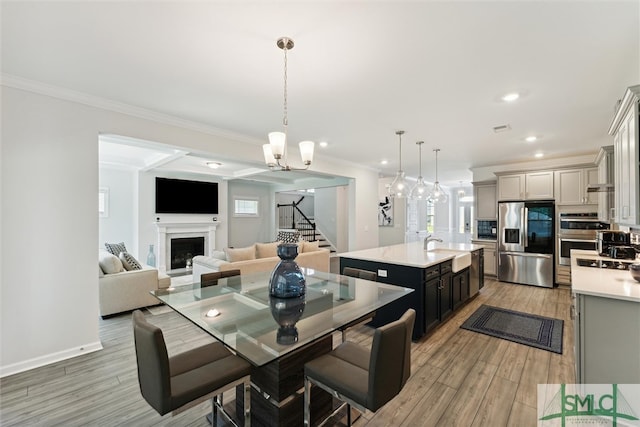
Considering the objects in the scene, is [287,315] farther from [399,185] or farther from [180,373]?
[399,185]

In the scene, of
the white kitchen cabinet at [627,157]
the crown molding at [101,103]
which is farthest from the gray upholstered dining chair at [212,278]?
the white kitchen cabinet at [627,157]

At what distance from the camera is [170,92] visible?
272 centimetres

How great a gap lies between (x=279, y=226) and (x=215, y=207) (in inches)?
124

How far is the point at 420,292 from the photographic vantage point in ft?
10.1

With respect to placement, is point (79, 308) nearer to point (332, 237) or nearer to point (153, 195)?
point (153, 195)

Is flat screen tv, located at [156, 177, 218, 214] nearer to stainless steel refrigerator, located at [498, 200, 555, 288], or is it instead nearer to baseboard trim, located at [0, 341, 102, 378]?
baseboard trim, located at [0, 341, 102, 378]

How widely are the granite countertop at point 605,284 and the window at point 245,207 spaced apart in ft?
26.0

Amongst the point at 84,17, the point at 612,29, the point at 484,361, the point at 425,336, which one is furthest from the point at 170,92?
the point at 484,361

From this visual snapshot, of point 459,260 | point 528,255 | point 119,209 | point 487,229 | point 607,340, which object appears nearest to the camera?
point 607,340

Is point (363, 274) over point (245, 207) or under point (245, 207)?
under

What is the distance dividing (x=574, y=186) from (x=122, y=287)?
780cm

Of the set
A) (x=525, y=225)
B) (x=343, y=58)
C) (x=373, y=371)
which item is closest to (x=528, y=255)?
(x=525, y=225)

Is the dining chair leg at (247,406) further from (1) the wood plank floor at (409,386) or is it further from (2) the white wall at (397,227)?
(2) the white wall at (397,227)
